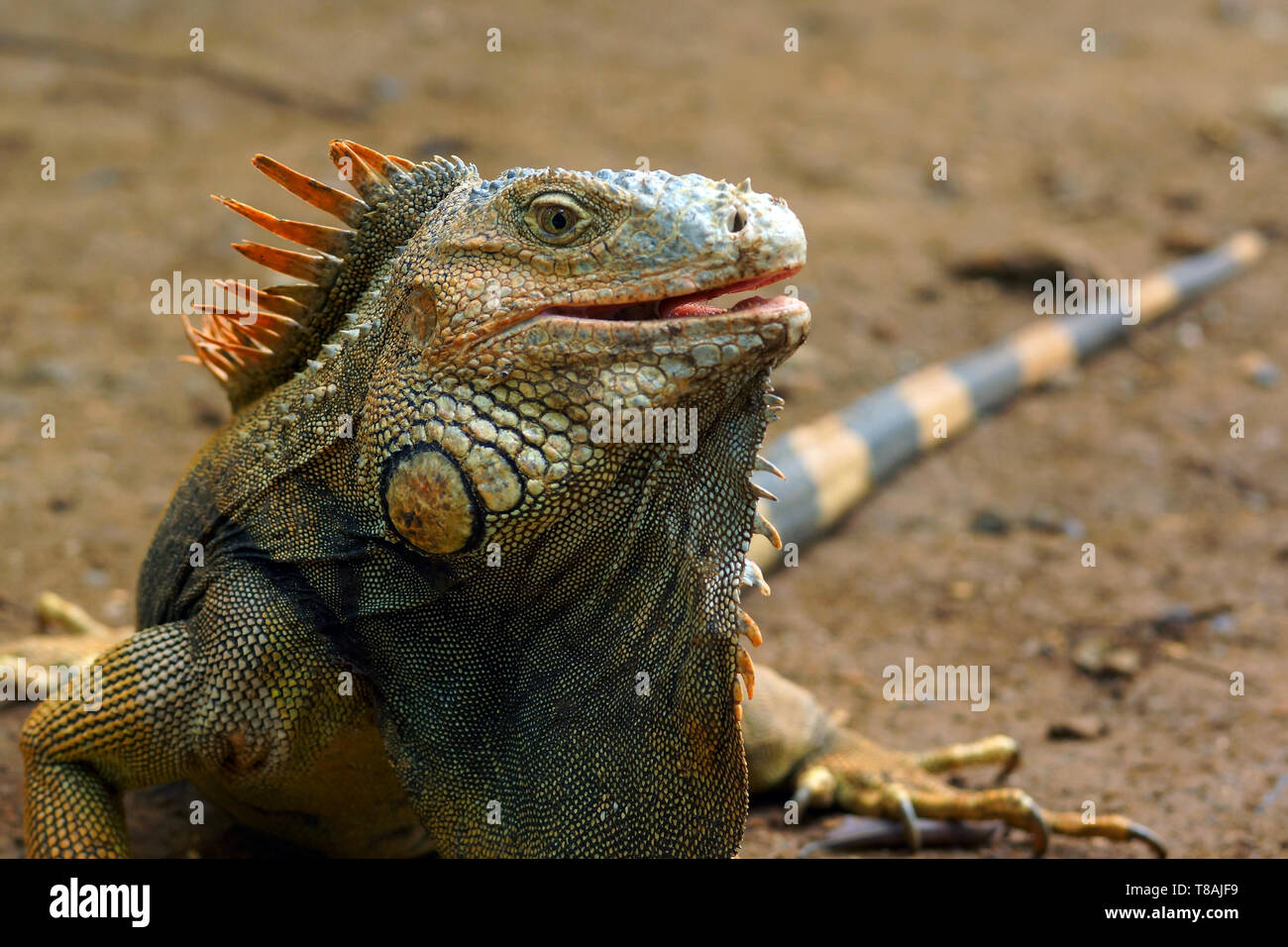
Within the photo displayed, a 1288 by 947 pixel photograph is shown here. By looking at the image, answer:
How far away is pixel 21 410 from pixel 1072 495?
16.4 ft

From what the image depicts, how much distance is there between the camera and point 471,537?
255 cm

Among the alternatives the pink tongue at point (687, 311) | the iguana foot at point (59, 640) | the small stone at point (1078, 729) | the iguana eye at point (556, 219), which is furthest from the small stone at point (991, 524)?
the iguana eye at point (556, 219)

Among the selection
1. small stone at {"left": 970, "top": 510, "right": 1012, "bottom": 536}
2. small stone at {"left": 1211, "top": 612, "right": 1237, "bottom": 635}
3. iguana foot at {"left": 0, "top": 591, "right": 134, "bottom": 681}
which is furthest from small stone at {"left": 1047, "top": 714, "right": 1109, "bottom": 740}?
iguana foot at {"left": 0, "top": 591, "right": 134, "bottom": 681}

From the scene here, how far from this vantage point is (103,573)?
202 inches

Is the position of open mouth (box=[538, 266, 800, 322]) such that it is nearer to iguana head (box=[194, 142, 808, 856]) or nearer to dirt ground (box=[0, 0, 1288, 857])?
iguana head (box=[194, 142, 808, 856])

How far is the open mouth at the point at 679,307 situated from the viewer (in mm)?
2523

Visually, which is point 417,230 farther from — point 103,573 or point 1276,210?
point 1276,210

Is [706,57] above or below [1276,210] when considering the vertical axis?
above

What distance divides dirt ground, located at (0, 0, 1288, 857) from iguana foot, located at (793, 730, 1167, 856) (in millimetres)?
106

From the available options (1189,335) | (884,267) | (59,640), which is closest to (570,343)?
(59,640)

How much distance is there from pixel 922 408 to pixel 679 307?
4214 mm

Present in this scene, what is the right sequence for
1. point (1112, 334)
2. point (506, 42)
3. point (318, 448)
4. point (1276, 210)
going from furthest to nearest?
point (506, 42) → point (1276, 210) → point (1112, 334) → point (318, 448)

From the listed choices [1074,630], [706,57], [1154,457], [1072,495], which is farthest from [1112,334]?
[706,57]

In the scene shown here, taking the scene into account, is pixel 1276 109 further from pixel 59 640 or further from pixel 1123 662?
pixel 59 640
